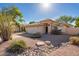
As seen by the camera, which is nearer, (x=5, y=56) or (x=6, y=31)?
(x=5, y=56)

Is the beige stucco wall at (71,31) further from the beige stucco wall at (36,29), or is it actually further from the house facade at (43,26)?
the beige stucco wall at (36,29)

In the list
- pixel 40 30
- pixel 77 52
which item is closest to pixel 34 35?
pixel 40 30

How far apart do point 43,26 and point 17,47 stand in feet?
2.04

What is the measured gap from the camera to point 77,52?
5117 mm

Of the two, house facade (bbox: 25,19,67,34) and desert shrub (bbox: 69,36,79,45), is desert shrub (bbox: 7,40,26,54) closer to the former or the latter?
house facade (bbox: 25,19,67,34)

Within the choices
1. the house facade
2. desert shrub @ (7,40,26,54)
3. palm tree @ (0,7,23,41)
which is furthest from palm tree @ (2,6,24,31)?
desert shrub @ (7,40,26,54)

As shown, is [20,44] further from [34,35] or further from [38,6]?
[38,6]

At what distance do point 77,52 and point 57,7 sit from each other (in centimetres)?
91

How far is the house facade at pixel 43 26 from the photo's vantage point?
5203 millimetres

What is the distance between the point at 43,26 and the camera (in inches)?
205

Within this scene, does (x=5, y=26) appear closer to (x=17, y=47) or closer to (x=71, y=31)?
(x=17, y=47)

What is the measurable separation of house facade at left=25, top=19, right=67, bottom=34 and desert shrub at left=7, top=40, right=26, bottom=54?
273 mm

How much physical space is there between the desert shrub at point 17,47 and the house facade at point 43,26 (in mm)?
273

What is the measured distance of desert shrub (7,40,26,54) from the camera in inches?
203
